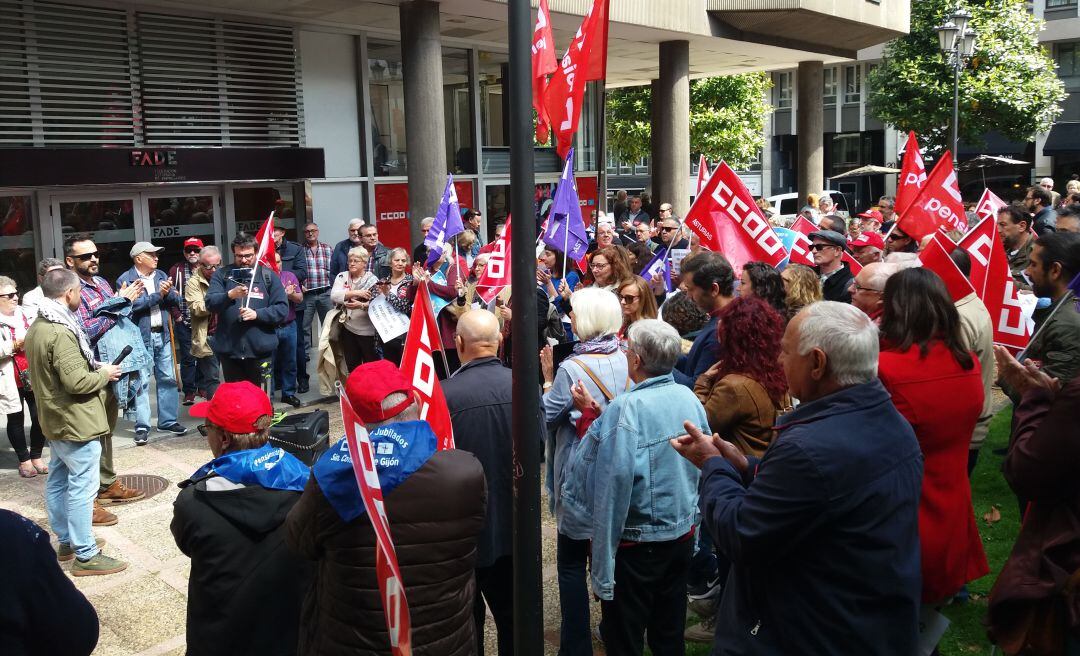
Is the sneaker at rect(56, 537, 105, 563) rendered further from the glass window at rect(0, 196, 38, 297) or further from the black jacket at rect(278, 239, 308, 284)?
the glass window at rect(0, 196, 38, 297)

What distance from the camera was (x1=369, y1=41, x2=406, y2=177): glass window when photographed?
16.2m

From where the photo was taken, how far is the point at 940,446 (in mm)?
4141

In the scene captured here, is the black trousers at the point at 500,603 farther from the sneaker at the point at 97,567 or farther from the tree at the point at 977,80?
the tree at the point at 977,80

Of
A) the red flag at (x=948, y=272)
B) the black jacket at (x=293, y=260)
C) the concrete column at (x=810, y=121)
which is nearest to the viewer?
the red flag at (x=948, y=272)

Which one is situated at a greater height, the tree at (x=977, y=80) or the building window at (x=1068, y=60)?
the building window at (x=1068, y=60)

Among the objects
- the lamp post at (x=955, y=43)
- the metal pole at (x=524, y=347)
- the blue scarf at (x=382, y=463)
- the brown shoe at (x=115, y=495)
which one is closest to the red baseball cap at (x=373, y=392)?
the blue scarf at (x=382, y=463)

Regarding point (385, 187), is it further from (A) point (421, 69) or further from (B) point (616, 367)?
(B) point (616, 367)

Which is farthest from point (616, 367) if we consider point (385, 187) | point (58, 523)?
point (385, 187)

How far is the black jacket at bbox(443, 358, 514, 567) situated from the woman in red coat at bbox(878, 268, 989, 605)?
5.77 feet

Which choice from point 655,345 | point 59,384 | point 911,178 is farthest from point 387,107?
point 655,345

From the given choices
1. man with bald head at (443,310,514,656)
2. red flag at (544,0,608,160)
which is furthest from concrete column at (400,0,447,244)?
man with bald head at (443,310,514,656)

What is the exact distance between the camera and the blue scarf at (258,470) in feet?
12.0

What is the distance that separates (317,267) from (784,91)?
48.9 metres

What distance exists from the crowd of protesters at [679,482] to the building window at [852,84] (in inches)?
1965
